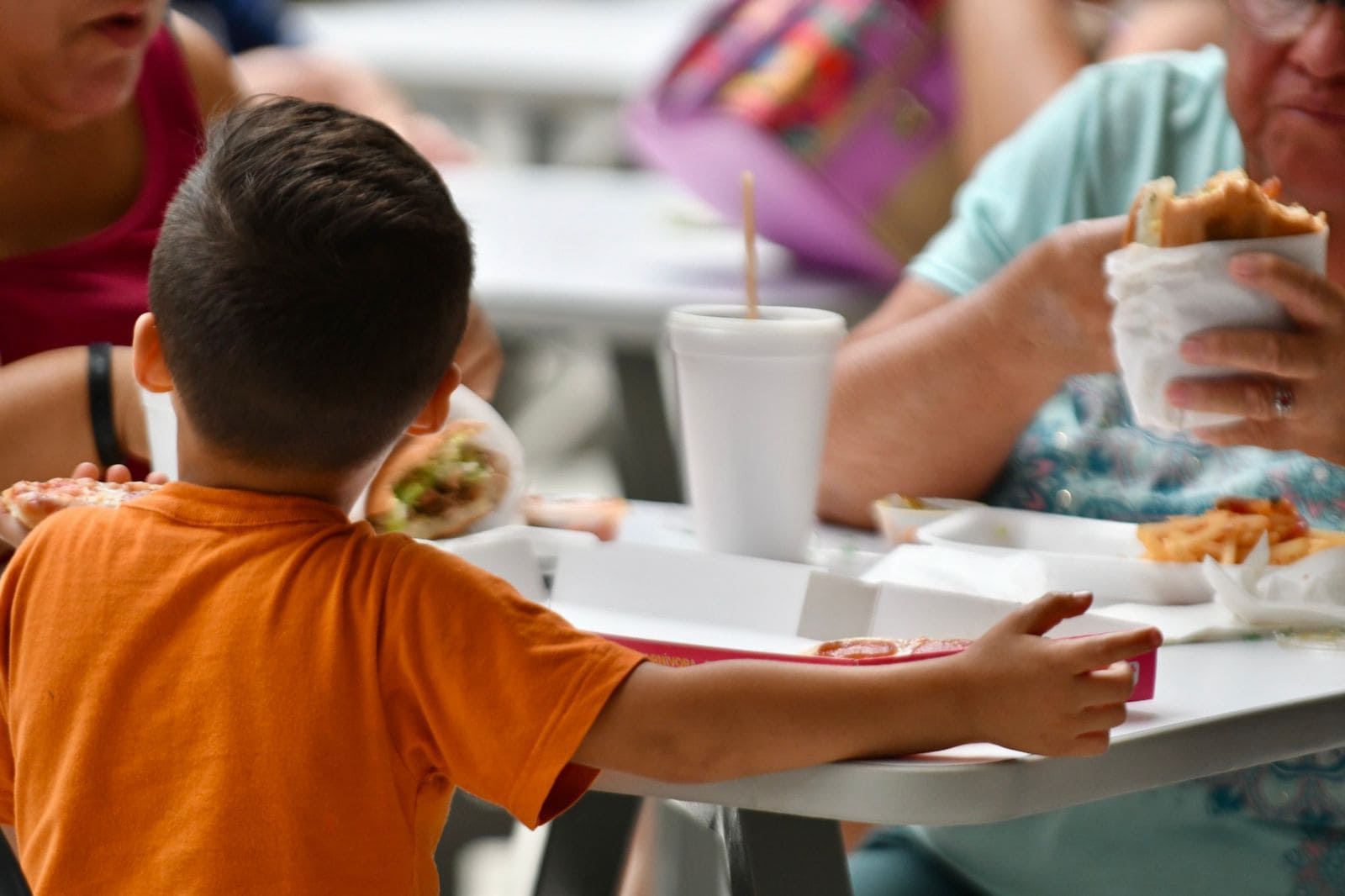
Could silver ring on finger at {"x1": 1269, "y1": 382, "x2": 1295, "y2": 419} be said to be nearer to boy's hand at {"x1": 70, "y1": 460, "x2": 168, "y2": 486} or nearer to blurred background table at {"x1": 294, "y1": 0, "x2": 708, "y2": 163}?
boy's hand at {"x1": 70, "y1": 460, "x2": 168, "y2": 486}

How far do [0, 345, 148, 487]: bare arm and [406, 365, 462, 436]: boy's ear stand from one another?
1.19 feet

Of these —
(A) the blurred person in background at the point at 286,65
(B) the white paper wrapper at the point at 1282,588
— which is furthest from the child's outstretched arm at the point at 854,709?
(A) the blurred person in background at the point at 286,65

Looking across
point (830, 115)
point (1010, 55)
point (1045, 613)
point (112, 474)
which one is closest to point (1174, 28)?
point (1010, 55)

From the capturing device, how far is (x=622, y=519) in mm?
1257

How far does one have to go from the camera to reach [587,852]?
4.33ft

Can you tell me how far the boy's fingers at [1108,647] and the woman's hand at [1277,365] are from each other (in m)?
0.30

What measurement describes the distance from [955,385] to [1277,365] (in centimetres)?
39

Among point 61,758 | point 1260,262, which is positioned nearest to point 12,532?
point 61,758

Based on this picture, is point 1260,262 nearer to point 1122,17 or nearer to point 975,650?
point 975,650

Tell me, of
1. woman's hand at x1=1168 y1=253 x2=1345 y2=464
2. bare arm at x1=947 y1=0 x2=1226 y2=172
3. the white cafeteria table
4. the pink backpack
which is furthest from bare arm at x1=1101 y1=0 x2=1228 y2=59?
the white cafeteria table

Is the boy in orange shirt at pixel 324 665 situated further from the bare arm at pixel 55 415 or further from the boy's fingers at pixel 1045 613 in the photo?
the bare arm at pixel 55 415

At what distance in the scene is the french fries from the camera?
101 cm

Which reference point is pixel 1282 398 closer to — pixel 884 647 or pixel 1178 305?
pixel 1178 305

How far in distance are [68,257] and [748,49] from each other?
102 cm
